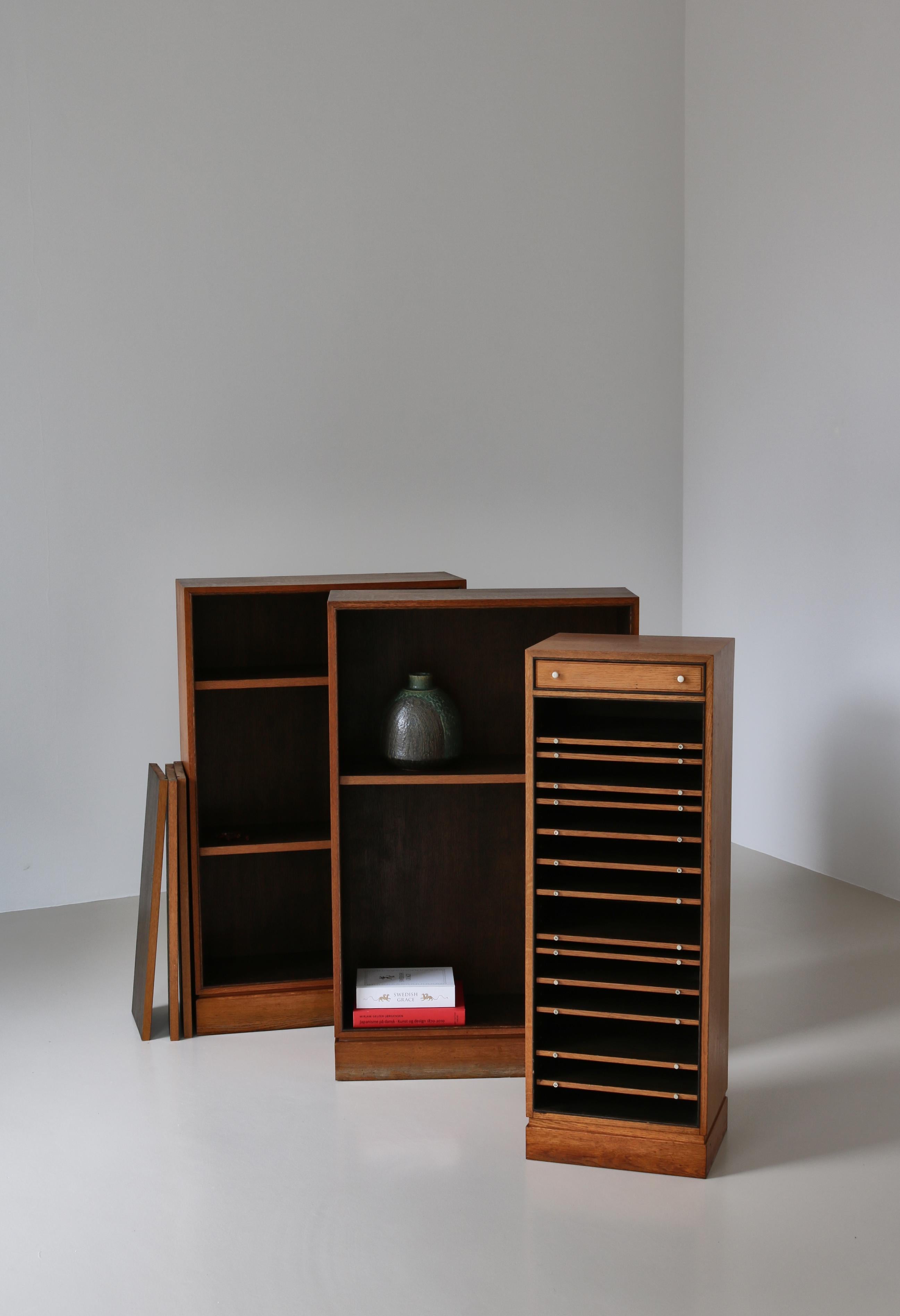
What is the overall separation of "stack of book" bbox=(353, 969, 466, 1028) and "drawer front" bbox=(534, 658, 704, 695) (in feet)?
3.37

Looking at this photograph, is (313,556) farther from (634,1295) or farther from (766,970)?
(634,1295)

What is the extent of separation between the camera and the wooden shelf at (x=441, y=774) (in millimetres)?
2967

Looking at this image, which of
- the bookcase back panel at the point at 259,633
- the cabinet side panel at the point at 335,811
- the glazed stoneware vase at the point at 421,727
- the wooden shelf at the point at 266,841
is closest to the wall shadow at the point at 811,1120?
the cabinet side panel at the point at 335,811

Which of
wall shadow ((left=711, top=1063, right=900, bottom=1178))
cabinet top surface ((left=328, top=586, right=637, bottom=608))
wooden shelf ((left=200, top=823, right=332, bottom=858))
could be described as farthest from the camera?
wooden shelf ((left=200, top=823, right=332, bottom=858))

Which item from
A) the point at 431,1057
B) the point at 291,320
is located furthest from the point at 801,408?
the point at 431,1057

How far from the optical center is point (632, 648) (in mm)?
2484

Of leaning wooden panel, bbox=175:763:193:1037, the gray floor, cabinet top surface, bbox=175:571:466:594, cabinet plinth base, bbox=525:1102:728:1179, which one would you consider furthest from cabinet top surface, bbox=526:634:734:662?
leaning wooden panel, bbox=175:763:193:1037

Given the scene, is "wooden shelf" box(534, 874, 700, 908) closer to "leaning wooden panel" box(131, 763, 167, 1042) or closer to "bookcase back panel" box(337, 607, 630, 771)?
"bookcase back panel" box(337, 607, 630, 771)

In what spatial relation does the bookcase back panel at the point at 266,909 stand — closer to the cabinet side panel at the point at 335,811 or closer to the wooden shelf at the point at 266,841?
the wooden shelf at the point at 266,841

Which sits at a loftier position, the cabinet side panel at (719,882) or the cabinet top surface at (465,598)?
the cabinet top surface at (465,598)

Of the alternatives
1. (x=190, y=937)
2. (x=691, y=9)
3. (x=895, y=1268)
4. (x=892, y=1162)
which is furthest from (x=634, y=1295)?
(x=691, y=9)

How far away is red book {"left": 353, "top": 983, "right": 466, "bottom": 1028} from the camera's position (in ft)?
9.96

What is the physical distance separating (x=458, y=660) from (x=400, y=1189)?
4.49ft

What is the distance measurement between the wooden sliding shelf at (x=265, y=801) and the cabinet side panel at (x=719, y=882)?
1.06 m
